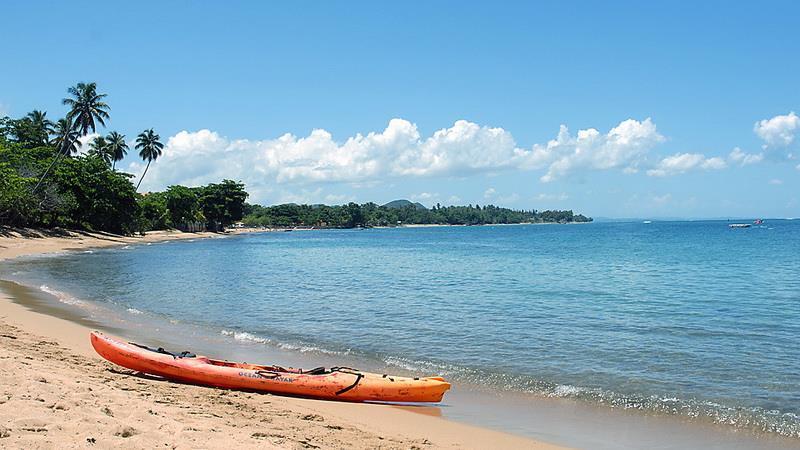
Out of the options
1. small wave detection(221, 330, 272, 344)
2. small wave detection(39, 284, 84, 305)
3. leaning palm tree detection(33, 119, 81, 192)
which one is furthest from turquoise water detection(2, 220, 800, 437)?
leaning palm tree detection(33, 119, 81, 192)

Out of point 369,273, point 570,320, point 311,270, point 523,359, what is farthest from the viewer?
point 311,270

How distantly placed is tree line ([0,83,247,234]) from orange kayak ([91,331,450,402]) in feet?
138

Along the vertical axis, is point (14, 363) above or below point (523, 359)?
above

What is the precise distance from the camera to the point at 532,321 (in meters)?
17.2

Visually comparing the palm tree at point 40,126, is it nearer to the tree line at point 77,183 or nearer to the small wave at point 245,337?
the tree line at point 77,183

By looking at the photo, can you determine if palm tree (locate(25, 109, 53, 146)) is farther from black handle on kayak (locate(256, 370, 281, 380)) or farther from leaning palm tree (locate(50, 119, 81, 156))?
black handle on kayak (locate(256, 370, 281, 380))

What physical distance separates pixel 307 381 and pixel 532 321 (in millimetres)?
9504

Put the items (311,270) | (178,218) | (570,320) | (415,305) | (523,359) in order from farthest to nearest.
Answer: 1. (178,218)
2. (311,270)
3. (415,305)
4. (570,320)
5. (523,359)

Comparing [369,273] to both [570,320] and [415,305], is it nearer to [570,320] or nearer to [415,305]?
[415,305]

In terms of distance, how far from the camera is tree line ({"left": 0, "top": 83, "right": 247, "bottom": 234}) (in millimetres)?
50375

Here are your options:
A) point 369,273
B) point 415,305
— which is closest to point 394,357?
point 415,305

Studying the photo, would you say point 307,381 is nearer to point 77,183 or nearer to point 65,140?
point 77,183

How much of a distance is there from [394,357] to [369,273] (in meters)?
21.0

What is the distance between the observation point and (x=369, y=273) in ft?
111
